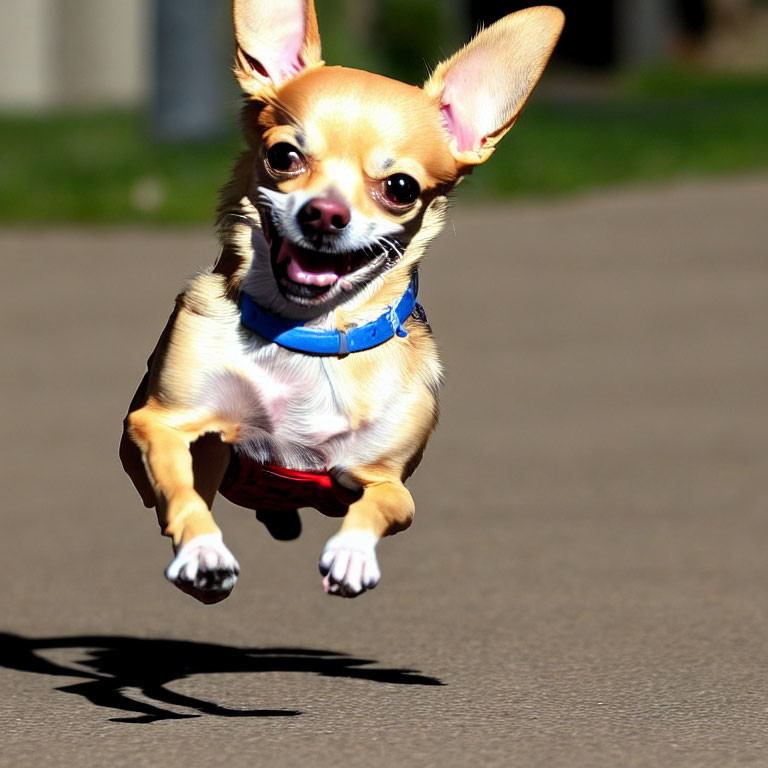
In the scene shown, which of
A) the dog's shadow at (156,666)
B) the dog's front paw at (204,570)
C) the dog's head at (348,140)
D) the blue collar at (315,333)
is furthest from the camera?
the dog's shadow at (156,666)

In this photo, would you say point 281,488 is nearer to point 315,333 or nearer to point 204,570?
point 315,333

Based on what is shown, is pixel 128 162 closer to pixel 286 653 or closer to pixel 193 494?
pixel 286 653

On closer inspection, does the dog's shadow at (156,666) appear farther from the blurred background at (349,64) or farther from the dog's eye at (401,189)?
the blurred background at (349,64)

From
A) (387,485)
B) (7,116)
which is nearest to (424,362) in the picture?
(387,485)

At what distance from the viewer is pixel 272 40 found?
191 inches

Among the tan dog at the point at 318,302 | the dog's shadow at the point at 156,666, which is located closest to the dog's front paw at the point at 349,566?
the tan dog at the point at 318,302

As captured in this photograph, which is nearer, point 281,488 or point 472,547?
point 281,488

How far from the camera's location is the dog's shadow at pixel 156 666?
5.53 metres

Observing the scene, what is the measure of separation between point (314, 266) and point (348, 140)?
31 centimetres

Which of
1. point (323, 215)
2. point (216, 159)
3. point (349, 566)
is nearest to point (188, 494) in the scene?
point (349, 566)

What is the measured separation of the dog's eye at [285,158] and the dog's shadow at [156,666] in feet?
5.33

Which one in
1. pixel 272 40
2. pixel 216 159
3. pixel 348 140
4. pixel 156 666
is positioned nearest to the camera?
pixel 348 140

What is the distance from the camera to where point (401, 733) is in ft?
16.8

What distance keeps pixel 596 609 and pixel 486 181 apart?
11.6 metres
